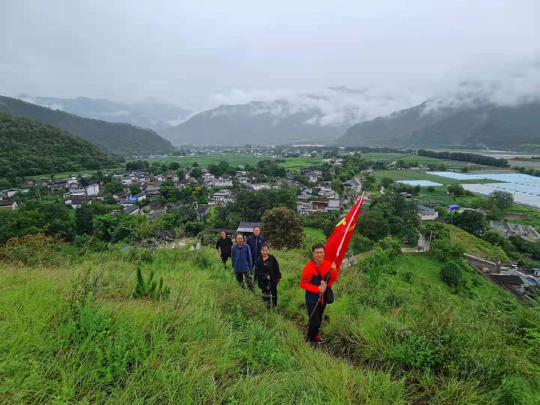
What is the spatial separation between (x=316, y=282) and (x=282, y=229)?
45.0 feet

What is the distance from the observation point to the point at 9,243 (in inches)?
253

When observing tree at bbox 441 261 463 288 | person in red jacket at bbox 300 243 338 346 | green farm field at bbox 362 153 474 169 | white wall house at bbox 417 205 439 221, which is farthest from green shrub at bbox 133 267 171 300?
green farm field at bbox 362 153 474 169

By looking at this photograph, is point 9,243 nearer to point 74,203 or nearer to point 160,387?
point 160,387

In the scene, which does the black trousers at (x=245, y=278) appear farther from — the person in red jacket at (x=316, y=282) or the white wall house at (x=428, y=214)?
the white wall house at (x=428, y=214)

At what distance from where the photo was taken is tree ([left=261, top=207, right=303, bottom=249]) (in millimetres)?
16500

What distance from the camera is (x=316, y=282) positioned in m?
3.24

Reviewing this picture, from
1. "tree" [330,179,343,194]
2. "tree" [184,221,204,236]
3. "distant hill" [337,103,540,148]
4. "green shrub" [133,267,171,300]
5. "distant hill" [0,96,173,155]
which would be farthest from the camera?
"distant hill" [337,103,540,148]

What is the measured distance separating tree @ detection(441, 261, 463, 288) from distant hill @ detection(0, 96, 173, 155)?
5049 inches

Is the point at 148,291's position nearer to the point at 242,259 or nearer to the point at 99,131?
the point at 242,259

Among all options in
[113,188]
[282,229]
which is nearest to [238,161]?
[113,188]

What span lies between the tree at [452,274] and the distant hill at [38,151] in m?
60.6

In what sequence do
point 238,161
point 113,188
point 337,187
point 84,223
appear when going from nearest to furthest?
point 84,223
point 113,188
point 337,187
point 238,161

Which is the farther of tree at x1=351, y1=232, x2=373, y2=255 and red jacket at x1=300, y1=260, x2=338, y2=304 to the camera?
tree at x1=351, y1=232, x2=373, y2=255

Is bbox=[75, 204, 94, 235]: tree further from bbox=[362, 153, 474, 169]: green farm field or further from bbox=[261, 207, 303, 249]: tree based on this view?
bbox=[362, 153, 474, 169]: green farm field
